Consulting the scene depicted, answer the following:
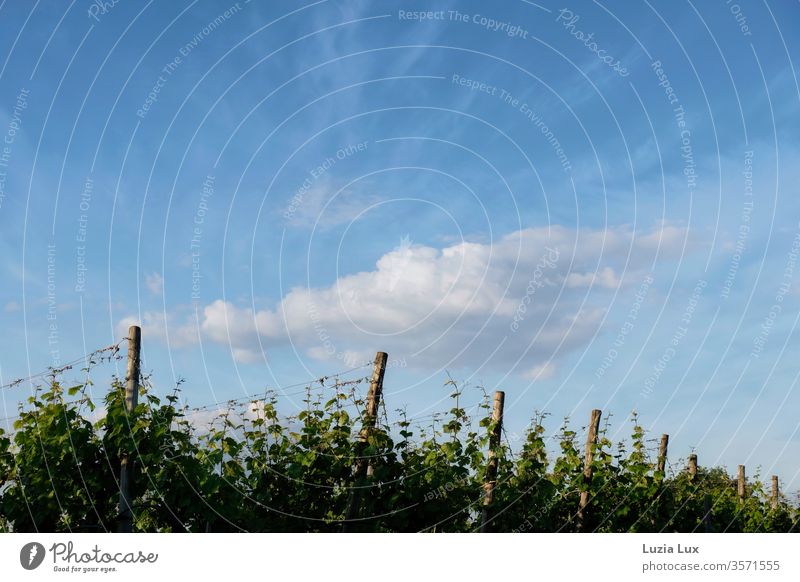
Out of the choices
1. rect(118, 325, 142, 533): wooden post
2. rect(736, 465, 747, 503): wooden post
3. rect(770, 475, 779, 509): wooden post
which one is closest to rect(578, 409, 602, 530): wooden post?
rect(118, 325, 142, 533): wooden post

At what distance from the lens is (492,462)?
1528cm

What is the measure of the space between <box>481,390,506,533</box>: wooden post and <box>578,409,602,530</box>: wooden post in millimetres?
3706

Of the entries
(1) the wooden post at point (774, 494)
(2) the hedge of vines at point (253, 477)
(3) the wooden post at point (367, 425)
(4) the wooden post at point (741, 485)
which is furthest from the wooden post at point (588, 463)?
(1) the wooden post at point (774, 494)

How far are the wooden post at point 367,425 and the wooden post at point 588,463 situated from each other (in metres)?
6.67

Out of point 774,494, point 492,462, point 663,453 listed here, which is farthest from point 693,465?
point 492,462

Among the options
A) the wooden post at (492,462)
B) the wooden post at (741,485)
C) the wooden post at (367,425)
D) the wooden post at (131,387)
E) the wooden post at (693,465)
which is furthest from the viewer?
the wooden post at (741,485)

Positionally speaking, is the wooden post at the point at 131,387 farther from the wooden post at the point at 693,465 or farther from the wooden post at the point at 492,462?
the wooden post at the point at 693,465

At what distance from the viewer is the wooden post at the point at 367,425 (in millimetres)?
13594

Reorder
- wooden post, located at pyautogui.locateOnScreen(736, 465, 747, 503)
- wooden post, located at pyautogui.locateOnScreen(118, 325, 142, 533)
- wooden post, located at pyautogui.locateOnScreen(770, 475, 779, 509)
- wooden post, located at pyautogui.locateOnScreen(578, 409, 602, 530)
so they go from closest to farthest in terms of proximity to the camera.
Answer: wooden post, located at pyautogui.locateOnScreen(118, 325, 142, 533), wooden post, located at pyautogui.locateOnScreen(578, 409, 602, 530), wooden post, located at pyautogui.locateOnScreen(736, 465, 747, 503), wooden post, located at pyautogui.locateOnScreen(770, 475, 779, 509)

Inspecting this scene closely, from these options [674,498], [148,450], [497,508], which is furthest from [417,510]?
[674,498]

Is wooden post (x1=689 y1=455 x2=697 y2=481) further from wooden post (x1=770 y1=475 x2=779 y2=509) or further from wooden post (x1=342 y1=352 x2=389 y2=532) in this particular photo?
wooden post (x1=342 y1=352 x2=389 y2=532)

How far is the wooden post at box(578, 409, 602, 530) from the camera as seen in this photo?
1805 cm

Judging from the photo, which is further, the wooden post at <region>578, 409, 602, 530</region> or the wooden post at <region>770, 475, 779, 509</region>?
the wooden post at <region>770, 475, 779, 509</region>

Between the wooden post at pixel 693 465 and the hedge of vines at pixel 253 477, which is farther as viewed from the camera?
the wooden post at pixel 693 465
